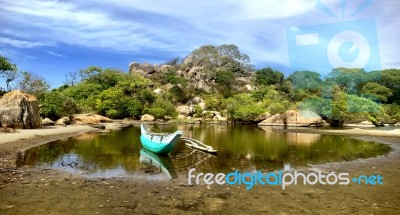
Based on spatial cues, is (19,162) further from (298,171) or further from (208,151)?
(298,171)

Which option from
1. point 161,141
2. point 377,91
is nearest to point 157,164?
point 161,141

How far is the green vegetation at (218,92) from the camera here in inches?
2318

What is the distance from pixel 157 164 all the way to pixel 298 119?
4535 cm

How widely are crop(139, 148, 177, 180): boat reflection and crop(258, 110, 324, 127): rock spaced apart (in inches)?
1634

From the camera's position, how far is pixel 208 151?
21.6 m

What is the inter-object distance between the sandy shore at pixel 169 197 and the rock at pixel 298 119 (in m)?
44.5

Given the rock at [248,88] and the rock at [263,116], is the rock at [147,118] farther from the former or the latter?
the rock at [248,88]

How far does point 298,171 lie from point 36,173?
38.6 feet

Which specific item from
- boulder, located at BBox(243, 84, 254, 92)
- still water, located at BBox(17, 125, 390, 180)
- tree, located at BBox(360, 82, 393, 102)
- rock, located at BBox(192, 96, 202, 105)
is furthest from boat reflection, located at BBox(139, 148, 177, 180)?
tree, located at BBox(360, 82, 393, 102)

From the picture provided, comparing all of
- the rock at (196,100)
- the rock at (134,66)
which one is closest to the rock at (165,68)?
the rock at (134,66)

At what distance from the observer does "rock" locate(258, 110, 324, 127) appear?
57.1 m

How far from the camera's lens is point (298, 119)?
2281 inches

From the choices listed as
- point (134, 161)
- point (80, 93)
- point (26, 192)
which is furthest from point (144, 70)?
point (26, 192)

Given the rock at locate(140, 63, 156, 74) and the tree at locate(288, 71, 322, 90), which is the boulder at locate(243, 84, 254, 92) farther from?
the rock at locate(140, 63, 156, 74)
